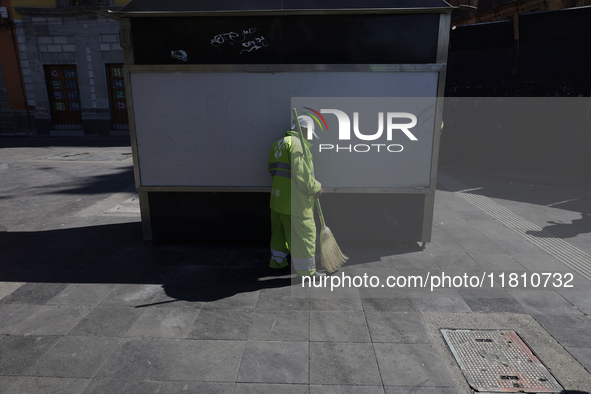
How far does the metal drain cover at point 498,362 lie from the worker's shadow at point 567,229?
358 centimetres

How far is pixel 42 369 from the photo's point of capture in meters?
3.25

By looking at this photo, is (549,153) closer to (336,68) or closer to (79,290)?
(336,68)

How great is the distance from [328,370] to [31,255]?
4.78 metres

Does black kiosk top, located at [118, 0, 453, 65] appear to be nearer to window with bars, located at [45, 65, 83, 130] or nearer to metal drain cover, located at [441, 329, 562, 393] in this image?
metal drain cover, located at [441, 329, 562, 393]

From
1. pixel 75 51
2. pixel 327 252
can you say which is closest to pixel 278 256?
pixel 327 252

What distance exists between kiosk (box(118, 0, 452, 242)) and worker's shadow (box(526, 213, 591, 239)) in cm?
231

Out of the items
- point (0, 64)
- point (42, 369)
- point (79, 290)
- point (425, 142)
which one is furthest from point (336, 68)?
point (0, 64)

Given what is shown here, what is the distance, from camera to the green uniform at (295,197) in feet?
15.2

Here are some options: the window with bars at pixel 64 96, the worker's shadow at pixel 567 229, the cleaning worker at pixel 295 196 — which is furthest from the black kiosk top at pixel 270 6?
the window with bars at pixel 64 96

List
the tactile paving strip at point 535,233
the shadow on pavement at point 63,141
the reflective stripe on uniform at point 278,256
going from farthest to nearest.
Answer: the shadow on pavement at point 63,141
the tactile paving strip at point 535,233
the reflective stripe on uniform at point 278,256

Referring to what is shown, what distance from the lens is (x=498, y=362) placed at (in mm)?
3357

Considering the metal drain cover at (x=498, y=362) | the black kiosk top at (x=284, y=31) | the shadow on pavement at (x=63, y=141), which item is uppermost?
the black kiosk top at (x=284, y=31)

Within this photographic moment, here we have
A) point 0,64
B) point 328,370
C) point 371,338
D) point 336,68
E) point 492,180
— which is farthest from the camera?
point 0,64

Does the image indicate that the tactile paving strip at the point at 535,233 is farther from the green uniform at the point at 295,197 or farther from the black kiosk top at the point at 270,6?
the black kiosk top at the point at 270,6
